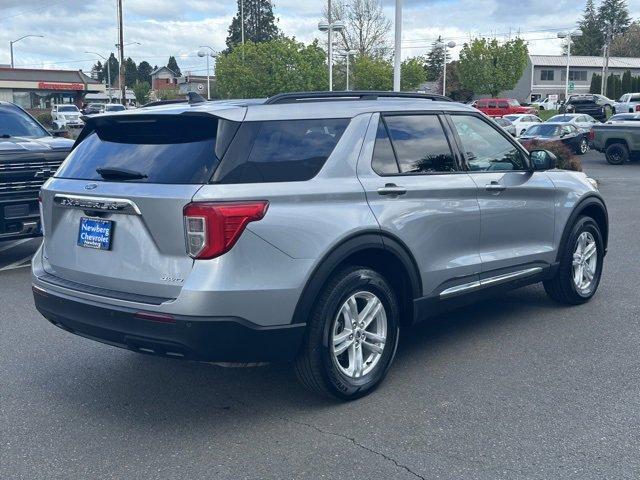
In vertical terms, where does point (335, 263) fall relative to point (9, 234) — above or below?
above

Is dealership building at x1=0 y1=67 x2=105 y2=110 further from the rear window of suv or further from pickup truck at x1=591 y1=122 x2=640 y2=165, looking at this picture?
the rear window of suv

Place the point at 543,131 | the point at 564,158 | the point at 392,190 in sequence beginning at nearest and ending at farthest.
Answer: the point at 392,190 → the point at 564,158 → the point at 543,131

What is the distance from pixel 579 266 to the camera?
6.91 metres

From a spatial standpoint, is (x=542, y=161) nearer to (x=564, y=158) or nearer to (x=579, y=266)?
(x=579, y=266)

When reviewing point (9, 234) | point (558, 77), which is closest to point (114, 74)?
point (558, 77)

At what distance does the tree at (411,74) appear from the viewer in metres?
63.0

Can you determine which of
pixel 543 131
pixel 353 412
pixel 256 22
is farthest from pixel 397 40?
pixel 256 22

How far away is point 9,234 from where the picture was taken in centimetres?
857

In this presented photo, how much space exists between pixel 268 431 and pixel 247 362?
1.45ft

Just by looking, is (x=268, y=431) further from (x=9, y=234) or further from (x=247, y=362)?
(x=9, y=234)

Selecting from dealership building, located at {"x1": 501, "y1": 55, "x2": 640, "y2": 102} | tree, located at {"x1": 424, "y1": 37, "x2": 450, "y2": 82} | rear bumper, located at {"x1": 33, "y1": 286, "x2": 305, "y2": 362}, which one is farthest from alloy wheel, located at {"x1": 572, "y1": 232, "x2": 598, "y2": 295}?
tree, located at {"x1": 424, "y1": 37, "x2": 450, "y2": 82}

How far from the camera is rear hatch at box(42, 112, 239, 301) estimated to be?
161 inches

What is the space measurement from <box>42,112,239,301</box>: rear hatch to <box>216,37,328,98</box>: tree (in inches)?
1450

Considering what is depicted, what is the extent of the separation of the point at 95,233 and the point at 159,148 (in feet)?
2.03
